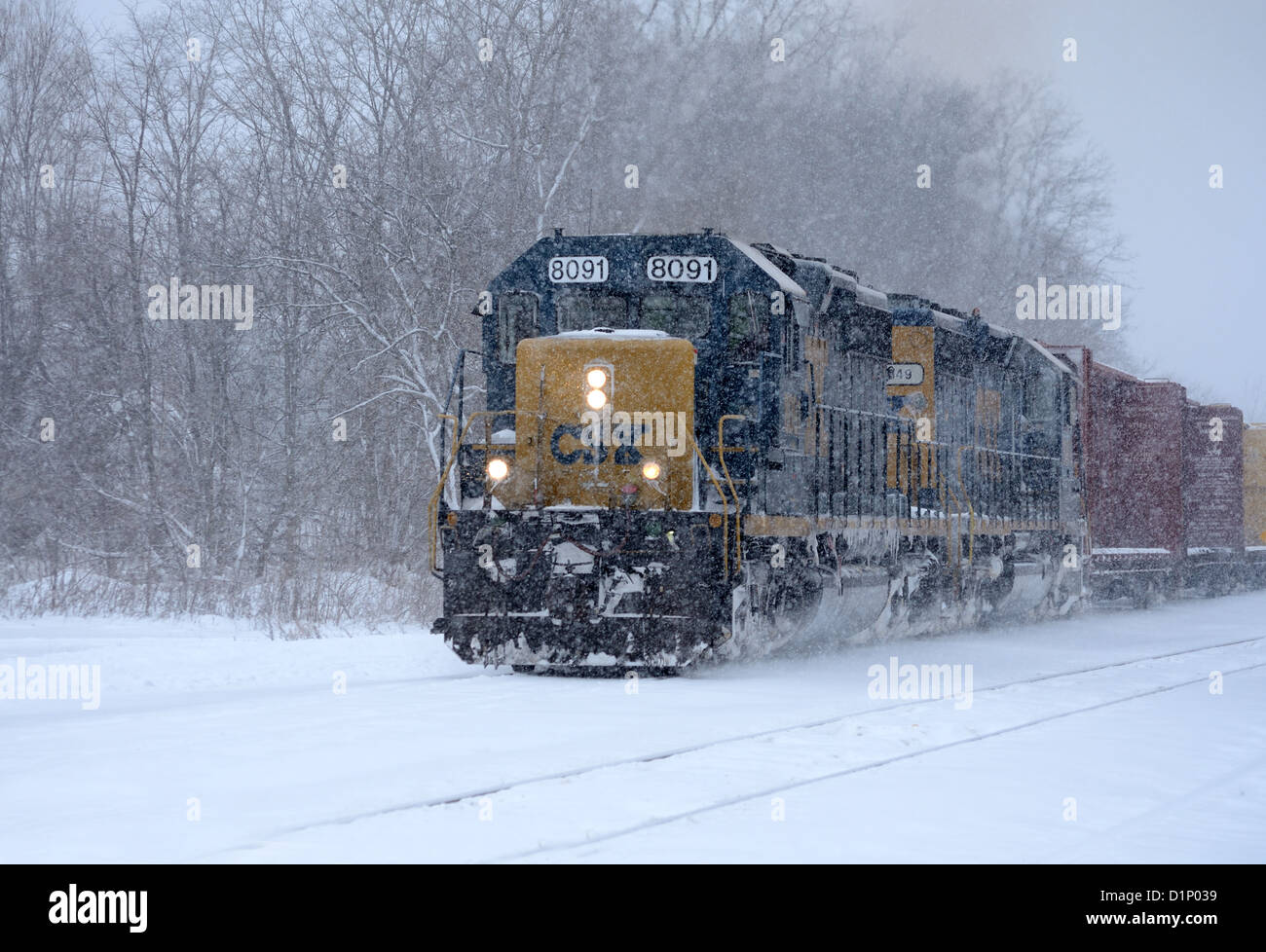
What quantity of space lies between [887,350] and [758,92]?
55.1 feet

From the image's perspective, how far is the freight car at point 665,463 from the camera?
1059 centimetres

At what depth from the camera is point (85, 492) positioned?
844 inches

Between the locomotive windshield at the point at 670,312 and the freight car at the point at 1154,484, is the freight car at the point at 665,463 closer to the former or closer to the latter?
the locomotive windshield at the point at 670,312

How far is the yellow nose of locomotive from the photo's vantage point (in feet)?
35.9

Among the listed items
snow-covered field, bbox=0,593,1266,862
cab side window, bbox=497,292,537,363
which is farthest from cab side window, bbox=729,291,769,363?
snow-covered field, bbox=0,593,1266,862

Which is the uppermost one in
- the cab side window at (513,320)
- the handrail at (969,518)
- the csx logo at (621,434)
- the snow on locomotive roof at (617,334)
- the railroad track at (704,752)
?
the cab side window at (513,320)

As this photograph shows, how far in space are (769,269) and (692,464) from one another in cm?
189

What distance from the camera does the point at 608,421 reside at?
1105cm

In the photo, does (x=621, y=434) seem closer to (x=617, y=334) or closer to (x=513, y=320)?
(x=617, y=334)

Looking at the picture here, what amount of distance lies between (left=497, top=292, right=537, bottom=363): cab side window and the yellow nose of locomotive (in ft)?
1.75

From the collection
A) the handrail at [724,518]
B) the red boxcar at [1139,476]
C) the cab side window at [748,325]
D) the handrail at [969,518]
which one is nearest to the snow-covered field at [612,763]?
the handrail at [724,518]

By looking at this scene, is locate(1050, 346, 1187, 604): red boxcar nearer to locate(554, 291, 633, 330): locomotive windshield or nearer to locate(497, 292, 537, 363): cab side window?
locate(554, 291, 633, 330): locomotive windshield

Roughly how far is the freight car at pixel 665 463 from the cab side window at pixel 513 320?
0.05ft

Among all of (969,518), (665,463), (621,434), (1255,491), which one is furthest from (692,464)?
(1255,491)
